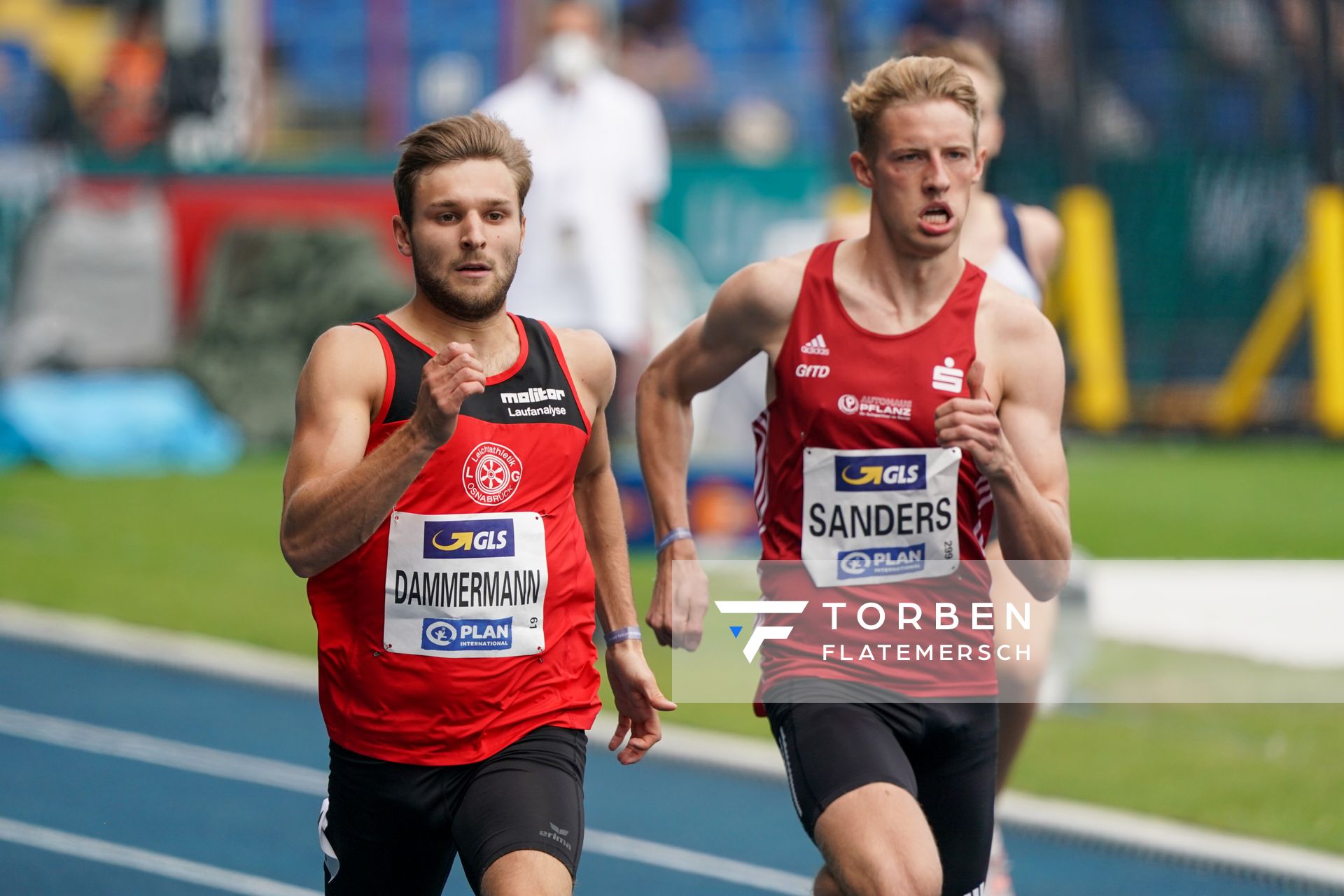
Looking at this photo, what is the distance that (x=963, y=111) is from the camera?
3.80m

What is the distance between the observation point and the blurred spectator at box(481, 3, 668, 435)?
8.98m

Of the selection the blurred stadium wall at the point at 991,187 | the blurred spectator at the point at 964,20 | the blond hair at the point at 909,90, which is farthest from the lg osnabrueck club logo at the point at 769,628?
the blurred spectator at the point at 964,20

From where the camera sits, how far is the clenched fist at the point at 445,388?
3057 millimetres

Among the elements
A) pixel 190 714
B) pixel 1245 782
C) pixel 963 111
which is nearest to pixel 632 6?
pixel 190 714

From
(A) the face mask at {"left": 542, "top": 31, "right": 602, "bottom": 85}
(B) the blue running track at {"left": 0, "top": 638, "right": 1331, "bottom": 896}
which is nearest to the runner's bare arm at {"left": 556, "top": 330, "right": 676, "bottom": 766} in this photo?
(B) the blue running track at {"left": 0, "top": 638, "right": 1331, "bottom": 896}

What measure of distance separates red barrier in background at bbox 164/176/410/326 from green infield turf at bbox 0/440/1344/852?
8.11 feet

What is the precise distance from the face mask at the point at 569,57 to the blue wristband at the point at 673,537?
5.30 meters

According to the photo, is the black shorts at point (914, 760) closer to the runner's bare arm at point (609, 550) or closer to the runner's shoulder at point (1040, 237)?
the runner's bare arm at point (609, 550)

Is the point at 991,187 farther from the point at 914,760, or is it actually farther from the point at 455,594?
the point at 455,594

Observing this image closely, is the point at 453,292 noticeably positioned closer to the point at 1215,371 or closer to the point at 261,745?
the point at 261,745

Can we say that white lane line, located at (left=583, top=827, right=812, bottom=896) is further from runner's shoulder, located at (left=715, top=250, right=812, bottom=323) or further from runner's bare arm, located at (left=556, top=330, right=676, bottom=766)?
runner's shoulder, located at (left=715, top=250, right=812, bottom=323)

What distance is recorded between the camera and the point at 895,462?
3.80 m

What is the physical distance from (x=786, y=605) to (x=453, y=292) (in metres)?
1.03

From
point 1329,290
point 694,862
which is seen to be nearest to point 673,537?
point 694,862
